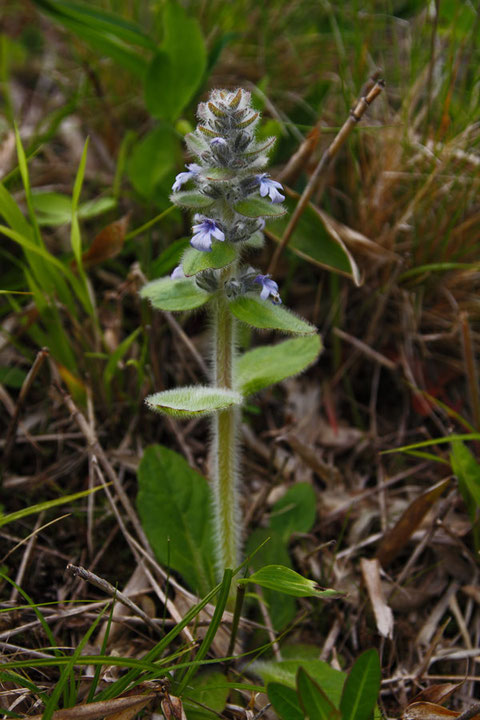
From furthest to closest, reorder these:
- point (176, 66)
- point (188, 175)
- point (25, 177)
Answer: point (176, 66) → point (25, 177) → point (188, 175)

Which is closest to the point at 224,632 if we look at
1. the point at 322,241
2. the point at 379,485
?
the point at 379,485

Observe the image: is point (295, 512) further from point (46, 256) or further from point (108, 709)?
point (46, 256)

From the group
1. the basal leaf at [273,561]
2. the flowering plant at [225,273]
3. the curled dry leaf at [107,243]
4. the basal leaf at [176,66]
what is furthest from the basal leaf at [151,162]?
the basal leaf at [273,561]

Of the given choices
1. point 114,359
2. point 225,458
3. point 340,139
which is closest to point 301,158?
point 340,139

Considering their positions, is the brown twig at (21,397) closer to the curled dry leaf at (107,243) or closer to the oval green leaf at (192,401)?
the curled dry leaf at (107,243)

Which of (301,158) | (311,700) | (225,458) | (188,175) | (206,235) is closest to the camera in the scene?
(311,700)

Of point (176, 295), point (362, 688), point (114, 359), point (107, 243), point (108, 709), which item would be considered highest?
point (176, 295)

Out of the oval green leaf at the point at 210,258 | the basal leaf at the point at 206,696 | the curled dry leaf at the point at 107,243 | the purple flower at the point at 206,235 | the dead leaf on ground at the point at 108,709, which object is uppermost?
the purple flower at the point at 206,235
